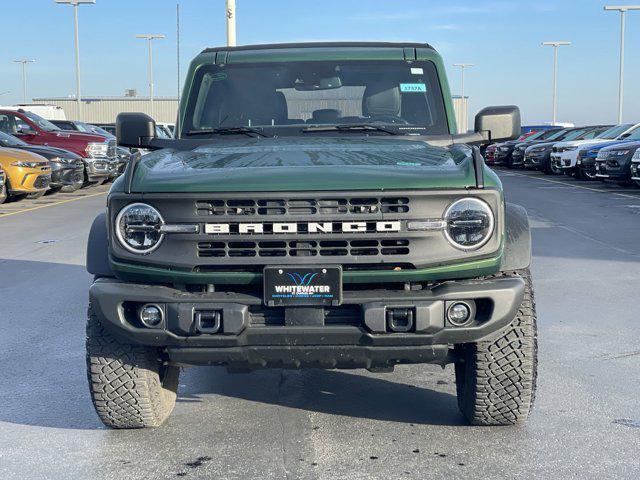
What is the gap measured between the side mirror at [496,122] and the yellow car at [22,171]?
46.8 feet

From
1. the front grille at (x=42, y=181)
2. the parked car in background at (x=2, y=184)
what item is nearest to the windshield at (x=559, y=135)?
the front grille at (x=42, y=181)

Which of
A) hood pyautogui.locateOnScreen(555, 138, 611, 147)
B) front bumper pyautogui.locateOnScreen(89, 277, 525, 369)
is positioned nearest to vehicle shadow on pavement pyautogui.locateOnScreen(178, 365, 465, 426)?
front bumper pyautogui.locateOnScreen(89, 277, 525, 369)

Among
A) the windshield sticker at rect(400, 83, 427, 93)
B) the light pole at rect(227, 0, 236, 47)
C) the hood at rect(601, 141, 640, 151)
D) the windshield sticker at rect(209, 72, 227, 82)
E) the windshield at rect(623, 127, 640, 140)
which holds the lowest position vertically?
the hood at rect(601, 141, 640, 151)

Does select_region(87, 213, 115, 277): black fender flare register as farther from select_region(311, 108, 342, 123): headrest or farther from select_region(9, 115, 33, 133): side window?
select_region(9, 115, 33, 133): side window

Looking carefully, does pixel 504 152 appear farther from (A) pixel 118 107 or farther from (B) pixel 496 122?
(A) pixel 118 107

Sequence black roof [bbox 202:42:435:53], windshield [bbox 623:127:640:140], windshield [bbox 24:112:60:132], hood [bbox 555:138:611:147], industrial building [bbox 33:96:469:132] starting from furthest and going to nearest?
industrial building [bbox 33:96:469:132], hood [bbox 555:138:611:147], windshield [bbox 623:127:640:140], windshield [bbox 24:112:60:132], black roof [bbox 202:42:435:53]

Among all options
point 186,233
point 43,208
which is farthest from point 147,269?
point 43,208

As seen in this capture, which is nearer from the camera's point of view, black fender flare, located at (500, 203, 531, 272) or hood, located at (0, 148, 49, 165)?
black fender flare, located at (500, 203, 531, 272)

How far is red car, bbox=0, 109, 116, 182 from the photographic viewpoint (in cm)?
2434

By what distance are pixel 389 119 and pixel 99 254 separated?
196 centimetres

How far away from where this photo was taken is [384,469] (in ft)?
13.3

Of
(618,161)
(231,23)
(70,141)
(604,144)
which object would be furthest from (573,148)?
(70,141)

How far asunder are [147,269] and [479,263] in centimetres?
136

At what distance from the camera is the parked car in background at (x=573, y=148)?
2750cm
